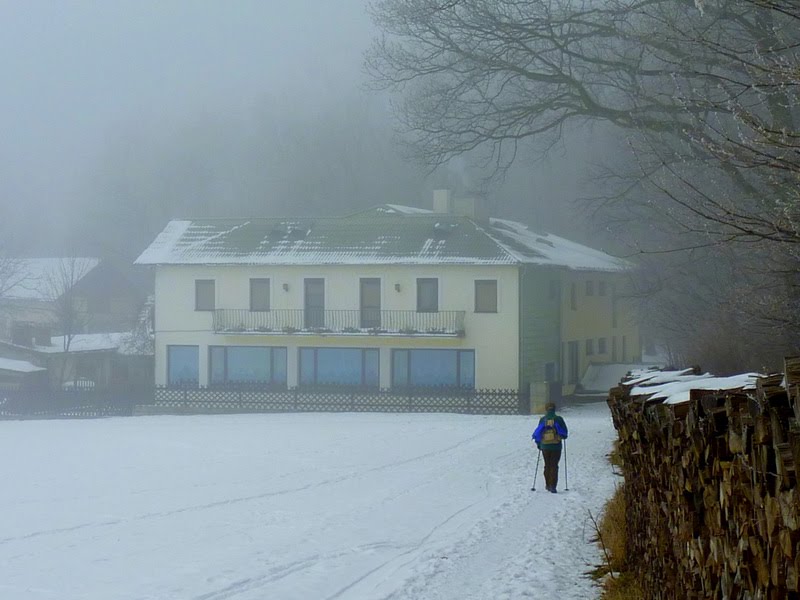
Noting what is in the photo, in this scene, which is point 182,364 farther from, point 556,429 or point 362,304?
point 556,429

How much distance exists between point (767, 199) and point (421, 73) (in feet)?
21.1

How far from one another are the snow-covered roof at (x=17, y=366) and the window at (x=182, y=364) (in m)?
9.35

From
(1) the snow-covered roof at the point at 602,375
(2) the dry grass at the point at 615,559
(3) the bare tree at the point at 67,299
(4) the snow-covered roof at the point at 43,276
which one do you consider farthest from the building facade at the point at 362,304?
(4) the snow-covered roof at the point at 43,276

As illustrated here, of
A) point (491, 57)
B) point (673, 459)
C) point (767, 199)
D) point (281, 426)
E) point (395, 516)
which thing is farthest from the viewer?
point (281, 426)

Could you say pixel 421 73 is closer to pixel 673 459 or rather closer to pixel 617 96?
pixel 617 96

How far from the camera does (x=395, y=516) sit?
1602 cm

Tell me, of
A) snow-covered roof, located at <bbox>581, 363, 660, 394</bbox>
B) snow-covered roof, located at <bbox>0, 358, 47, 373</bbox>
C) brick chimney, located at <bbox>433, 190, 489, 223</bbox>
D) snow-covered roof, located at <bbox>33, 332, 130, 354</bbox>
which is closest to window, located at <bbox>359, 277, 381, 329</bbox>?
brick chimney, located at <bbox>433, 190, 489, 223</bbox>

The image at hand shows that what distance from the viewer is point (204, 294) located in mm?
44500

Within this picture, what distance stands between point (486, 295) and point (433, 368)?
3.41 meters

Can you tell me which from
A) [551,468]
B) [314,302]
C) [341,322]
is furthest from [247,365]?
[551,468]

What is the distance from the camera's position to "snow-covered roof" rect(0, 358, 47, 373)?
1962 inches

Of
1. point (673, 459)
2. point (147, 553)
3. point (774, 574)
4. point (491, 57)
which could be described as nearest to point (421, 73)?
point (491, 57)

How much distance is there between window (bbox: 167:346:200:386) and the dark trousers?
28.4 m

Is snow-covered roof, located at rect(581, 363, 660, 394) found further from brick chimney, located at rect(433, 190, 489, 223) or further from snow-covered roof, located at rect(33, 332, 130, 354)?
snow-covered roof, located at rect(33, 332, 130, 354)
